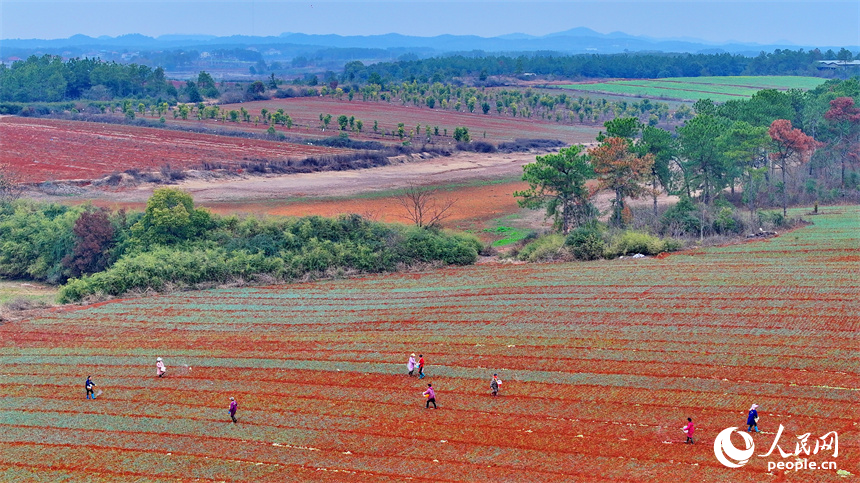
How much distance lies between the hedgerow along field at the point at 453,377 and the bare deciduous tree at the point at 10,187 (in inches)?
932

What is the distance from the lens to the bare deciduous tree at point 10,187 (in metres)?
59.2

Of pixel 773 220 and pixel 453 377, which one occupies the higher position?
pixel 773 220

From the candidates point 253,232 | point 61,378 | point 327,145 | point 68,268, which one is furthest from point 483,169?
point 61,378

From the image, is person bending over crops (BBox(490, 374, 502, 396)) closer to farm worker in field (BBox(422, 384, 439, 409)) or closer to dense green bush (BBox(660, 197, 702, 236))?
farm worker in field (BBox(422, 384, 439, 409))

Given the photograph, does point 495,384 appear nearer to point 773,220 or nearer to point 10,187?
point 773,220

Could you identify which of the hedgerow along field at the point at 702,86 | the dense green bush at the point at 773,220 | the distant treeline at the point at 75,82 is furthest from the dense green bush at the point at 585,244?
the distant treeline at the point at 75,82

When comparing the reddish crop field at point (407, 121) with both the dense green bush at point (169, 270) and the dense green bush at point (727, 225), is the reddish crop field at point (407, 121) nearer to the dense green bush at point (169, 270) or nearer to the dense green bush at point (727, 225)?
the dense green bush at point (727, 225)

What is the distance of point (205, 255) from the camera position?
46312 mm

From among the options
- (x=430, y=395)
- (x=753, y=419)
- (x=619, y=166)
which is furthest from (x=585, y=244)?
(x=753, y=419)

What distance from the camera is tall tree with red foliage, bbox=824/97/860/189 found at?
68.1 m

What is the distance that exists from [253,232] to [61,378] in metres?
19.7

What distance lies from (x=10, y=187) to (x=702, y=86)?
6149 inches

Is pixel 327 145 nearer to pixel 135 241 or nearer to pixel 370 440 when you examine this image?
pixel 135 241

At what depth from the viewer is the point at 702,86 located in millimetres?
181625
